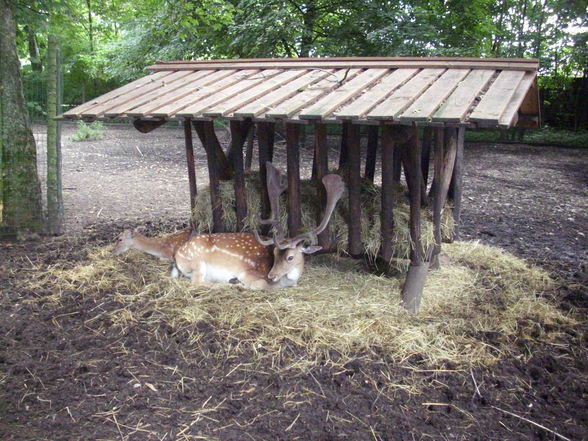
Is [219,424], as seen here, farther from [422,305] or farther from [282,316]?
[422,305]

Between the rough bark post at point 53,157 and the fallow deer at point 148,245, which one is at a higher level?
the rough bark post at point 53,157

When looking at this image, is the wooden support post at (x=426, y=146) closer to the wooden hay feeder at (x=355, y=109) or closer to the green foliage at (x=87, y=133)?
the wooden hay feeder at (x=355, y=109)

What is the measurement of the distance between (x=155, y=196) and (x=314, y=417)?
5.82 metres

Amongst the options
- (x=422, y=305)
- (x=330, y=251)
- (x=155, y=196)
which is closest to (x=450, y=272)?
(x=422, y=305)

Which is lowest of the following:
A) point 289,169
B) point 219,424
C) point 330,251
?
point 219,424

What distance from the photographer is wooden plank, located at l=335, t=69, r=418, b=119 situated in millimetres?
3385

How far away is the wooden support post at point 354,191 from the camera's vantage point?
13.5 ft

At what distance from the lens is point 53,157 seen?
18.5ft

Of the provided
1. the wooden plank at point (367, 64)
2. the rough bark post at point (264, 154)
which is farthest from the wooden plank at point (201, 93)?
the rough bark post at point (264, 154)

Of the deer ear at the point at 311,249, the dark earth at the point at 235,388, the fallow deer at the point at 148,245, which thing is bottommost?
the dark earth at the point at 235,388

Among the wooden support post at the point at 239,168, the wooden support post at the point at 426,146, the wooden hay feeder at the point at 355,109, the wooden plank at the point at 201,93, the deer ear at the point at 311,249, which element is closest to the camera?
the wooden hay feeder at the point at 355,109

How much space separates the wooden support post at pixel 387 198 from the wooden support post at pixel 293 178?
2.17 ft

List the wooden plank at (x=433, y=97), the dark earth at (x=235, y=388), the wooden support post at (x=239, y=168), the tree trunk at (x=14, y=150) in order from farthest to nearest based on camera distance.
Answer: the tree trunk at (x=14, y=150) < the wooden support post at (x=239, y=168) < the wooden plank at (x=433, y=97) < the dark earth at (x=235, y=388)

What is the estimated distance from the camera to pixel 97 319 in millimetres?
3885
